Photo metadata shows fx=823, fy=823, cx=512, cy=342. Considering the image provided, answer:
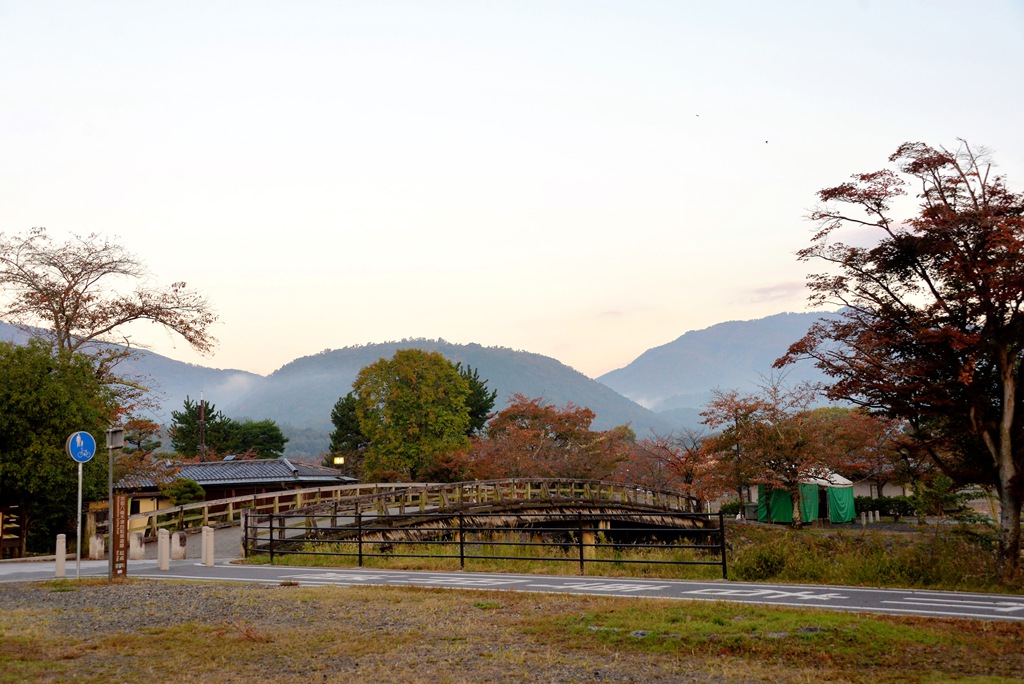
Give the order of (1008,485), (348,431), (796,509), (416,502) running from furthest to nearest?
(348,431), (796,509), (416,502), (1008,485)

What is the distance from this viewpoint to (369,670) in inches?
303

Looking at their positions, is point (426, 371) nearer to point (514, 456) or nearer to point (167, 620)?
point (514, 456)

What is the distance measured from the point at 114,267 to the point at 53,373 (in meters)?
7.27

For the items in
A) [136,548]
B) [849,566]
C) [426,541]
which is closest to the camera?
[849,566]

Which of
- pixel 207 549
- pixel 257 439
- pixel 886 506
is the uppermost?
pixel 257 439

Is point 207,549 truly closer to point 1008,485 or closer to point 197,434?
point 1008,485

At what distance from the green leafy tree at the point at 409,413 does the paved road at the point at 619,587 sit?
104 feet

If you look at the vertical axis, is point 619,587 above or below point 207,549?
above

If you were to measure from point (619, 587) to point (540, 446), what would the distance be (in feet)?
135

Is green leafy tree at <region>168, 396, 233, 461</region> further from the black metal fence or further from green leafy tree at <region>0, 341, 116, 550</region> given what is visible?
the black metal fence

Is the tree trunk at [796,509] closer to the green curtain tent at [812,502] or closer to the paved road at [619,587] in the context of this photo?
the green curtain tent at [812,502]

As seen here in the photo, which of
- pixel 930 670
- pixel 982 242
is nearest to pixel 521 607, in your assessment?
pixel 930 670

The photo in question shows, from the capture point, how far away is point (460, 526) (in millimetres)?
18500

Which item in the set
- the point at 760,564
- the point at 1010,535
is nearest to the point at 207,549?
the point at 760,564
